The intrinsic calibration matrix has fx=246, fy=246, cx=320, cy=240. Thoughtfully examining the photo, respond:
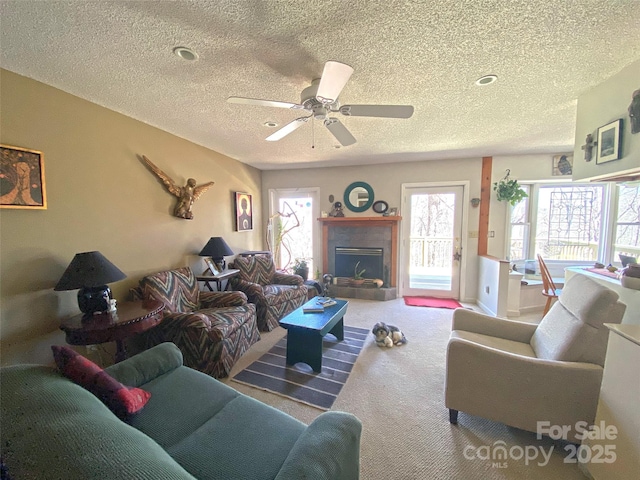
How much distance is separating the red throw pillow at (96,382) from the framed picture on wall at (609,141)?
129 inches

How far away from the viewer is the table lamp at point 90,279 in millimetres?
1782

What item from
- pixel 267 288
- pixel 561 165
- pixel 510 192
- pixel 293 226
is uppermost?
pixel 561 165

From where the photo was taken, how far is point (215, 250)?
3.23 metres

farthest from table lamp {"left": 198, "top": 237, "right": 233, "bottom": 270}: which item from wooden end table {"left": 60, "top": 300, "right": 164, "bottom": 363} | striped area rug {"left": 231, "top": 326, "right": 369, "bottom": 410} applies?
striped area rug {"left": 231, "top": 326, "right": 369, "bottom": 410}

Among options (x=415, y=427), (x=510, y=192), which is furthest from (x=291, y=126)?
(x=510, y=192)

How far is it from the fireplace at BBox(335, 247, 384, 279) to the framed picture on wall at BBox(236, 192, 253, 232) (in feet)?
5.65

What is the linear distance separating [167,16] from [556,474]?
3.23 meters

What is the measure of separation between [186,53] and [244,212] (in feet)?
9.80

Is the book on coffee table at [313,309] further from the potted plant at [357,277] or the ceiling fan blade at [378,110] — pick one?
the potted plant at [357,277]

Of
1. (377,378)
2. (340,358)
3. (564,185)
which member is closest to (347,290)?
(340,358)

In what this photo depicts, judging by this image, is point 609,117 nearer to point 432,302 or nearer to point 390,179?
point 390,179

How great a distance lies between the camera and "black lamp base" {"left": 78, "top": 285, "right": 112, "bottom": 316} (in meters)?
1.88

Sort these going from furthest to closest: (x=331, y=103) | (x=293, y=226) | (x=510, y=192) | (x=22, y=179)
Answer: (x=293, y=226) < (x=510, y=192) < (x=22, y=179) < (x=331, y=103)

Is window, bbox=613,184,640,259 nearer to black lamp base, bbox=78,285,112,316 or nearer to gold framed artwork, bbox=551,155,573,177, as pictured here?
gold framed artwork, bbox=551,155,573,177
